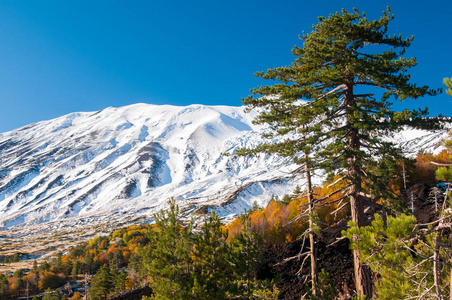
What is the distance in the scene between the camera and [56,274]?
195ft

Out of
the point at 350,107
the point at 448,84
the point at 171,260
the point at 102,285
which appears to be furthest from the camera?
the point at 102,285

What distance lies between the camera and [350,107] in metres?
8.02

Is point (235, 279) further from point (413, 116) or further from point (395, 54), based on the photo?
point (395, 54)

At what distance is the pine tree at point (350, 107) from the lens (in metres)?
7.83

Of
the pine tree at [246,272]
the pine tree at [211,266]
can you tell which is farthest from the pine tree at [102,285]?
the pine tree at [211,266]

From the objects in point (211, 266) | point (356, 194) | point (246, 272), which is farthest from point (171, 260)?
point (356, 194)

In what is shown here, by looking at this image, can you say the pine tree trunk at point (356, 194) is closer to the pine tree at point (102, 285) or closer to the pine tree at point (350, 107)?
the pine tree at point (350, 107)

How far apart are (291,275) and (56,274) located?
2258 inches

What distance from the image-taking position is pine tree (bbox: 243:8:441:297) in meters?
A: 7.83

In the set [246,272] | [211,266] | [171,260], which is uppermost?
[171,260]

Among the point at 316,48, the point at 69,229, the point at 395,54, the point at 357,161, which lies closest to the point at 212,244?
the point at 357,161

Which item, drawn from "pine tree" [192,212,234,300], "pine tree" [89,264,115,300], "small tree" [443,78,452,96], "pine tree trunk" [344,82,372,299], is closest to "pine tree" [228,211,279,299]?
"pine tree" [192,212,234,300]

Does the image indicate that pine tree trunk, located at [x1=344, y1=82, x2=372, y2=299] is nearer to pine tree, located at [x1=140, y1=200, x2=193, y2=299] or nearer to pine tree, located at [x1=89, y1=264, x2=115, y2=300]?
pine tree, located at [x1=140, y1=200, x2=193, y2=299]

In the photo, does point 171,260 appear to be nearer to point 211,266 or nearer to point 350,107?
point 211,266
